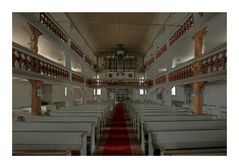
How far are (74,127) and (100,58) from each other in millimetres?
23542

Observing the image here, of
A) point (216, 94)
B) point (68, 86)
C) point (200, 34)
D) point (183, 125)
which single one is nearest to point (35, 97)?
point (68, 86)

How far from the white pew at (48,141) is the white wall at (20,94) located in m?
11.2

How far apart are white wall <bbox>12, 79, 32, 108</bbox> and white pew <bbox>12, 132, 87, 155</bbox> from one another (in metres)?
11.2

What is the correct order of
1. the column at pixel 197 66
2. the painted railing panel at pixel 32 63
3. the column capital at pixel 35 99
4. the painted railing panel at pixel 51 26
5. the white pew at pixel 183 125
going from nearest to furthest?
the white pew at pixel 183 125 < the painted railing panel at pixel 32 63 < the column at pixel 197 66 < the column capital at pixel 35 99 < the painted railing panel at pixel 51 26

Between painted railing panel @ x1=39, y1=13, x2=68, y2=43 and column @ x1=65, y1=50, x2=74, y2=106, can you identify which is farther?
column @ x1=65, y1=50, x2=74, y2=106

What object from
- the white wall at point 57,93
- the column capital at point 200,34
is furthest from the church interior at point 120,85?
the white wall at point 57,93

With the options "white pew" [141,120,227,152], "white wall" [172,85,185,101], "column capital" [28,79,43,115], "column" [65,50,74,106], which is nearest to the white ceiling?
"column" [65,50,74,106]

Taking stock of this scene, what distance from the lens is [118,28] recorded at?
1675 cm

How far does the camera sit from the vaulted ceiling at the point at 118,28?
13.9 metres

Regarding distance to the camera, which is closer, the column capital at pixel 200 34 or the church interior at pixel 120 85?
the church interior at pixel 120 85

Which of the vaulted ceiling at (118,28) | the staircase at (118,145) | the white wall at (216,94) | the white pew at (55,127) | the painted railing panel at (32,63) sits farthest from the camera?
the vaulted ceiling at (118,28)

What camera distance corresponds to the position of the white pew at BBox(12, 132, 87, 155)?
394cm

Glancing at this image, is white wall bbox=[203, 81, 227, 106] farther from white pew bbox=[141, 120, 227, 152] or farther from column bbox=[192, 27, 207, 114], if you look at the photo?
white pew bbox=[141, 120, 227, 152]

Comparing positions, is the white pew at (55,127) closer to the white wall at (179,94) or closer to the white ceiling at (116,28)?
the white ceiling at (116,28)
